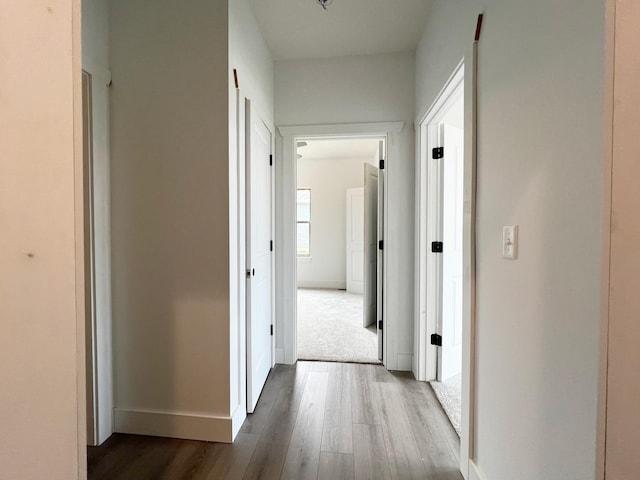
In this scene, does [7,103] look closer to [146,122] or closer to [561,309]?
[561,309]

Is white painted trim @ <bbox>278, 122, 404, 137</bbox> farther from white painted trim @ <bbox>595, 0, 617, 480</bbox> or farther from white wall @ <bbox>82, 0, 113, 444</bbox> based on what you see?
white painted trim @ <bbox>595, 0, 617, 480</bbox>

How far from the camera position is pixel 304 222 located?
248 inches

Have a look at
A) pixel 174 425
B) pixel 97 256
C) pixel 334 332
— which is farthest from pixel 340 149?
pixel 174 425

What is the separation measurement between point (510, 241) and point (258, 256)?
1576 millimetres

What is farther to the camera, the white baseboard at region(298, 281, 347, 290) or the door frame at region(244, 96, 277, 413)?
the white baseboard at region(298, 281, 347, 290)

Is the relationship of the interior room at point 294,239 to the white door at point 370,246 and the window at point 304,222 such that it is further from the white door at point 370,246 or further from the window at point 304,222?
the window at point 304,222

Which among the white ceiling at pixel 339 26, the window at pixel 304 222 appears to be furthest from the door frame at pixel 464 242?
the window at pixel 304 222

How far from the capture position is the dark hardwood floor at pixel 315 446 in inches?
57.7

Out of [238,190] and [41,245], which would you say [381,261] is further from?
[41,245]

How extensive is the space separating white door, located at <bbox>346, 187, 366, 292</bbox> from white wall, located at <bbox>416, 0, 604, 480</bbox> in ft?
14.4

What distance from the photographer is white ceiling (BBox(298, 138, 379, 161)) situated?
504cm

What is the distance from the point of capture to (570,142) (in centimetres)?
80

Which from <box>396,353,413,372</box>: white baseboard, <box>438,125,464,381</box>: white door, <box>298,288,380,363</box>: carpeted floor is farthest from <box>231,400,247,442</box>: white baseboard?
<box>438,125,464,381</box>: white door

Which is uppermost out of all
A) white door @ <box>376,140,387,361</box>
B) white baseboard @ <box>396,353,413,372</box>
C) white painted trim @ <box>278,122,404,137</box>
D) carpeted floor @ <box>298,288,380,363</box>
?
white painted trim @ <box>278,122,404,137</box>
